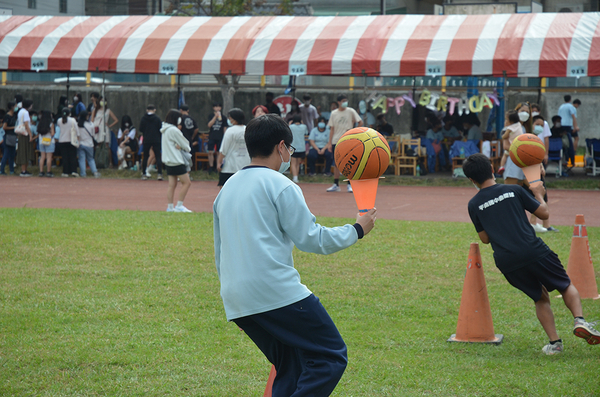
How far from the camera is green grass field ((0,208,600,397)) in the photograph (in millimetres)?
4859

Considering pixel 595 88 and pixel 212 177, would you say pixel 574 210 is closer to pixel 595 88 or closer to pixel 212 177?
pixel 212 177

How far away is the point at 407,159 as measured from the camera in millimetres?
20125

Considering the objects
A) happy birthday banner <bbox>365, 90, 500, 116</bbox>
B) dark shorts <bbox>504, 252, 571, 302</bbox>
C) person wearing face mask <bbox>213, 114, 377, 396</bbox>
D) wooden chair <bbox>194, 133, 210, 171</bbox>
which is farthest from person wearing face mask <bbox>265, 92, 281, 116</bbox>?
person wearing face mask <bbox>213, 114, 377, 396</bbox>

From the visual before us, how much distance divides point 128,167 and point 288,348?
1888cm

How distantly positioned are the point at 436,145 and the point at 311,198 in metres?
6.91

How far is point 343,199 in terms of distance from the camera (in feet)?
50.5

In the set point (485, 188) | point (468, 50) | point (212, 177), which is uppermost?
point (468, 50)

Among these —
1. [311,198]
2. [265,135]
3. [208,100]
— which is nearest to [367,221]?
[265,135]

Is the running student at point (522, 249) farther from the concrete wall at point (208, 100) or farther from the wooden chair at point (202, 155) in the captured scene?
the concrete wall at point (208, 100)

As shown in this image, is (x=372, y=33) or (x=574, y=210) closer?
(x=574, y=210)

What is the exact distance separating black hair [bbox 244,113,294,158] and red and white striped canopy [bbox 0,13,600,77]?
1532 cm

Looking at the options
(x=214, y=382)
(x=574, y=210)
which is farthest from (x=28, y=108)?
(x=214, y=382)

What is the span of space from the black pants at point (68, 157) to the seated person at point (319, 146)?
6.93m

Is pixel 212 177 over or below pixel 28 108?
below
